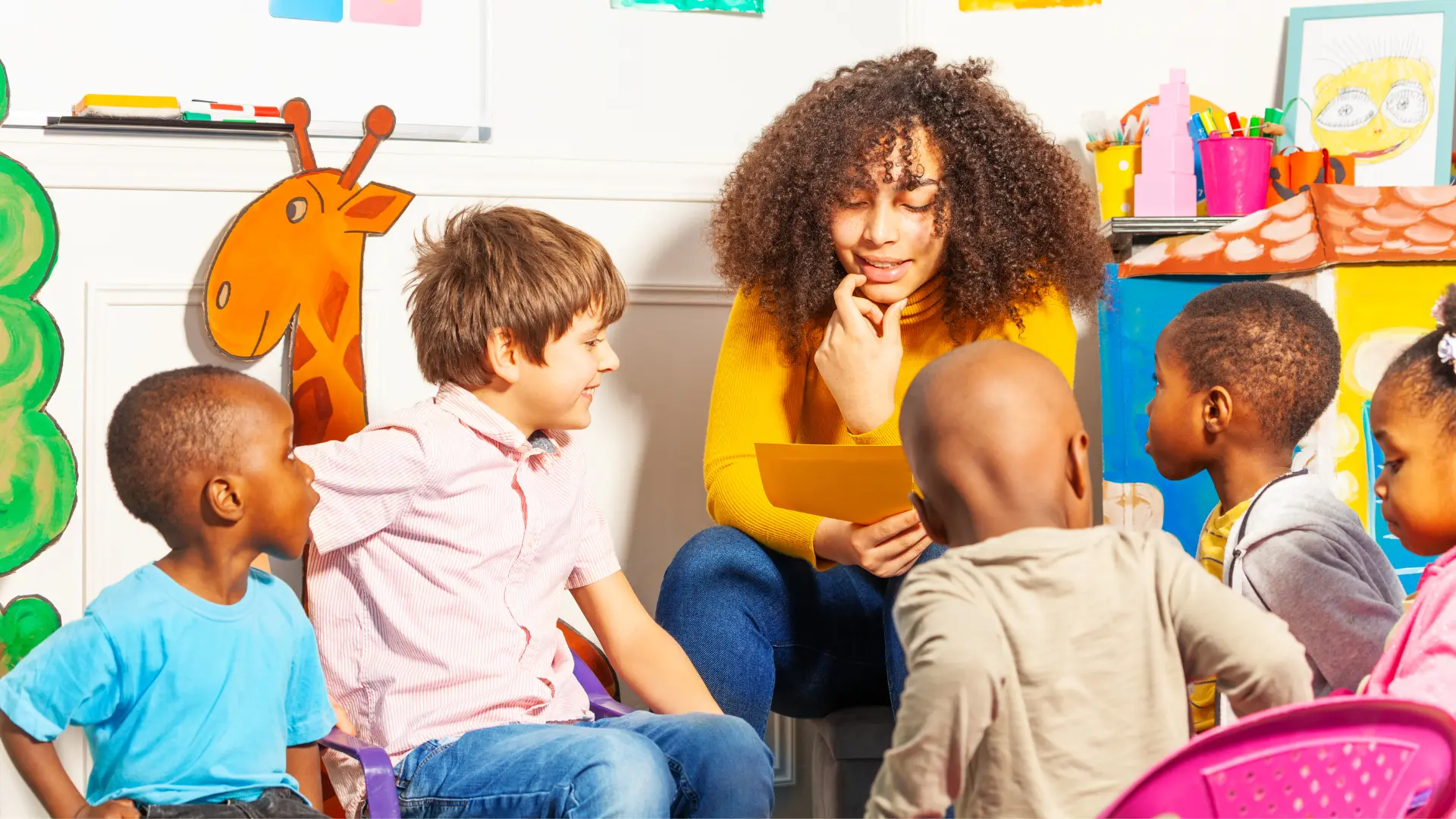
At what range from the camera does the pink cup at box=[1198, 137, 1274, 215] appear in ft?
7.00

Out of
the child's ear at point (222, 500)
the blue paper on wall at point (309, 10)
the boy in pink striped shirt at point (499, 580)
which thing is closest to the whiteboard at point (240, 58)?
the blue paper on wall at point (309, 10)

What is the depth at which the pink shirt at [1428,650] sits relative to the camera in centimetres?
121

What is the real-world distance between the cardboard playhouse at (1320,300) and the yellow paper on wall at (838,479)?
667 millimetres

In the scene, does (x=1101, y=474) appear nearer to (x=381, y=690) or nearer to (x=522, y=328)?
(x=522, y=328)

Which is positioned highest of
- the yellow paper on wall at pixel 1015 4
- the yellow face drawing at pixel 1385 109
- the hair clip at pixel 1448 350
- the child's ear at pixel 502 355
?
the yellow paper on wall at pixel 1015 4

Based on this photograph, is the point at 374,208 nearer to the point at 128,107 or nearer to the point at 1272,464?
the point at 128,107

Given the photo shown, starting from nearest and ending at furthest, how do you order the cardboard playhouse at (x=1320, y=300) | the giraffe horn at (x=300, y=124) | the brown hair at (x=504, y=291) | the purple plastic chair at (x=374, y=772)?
the purple plastic chair at (x=374, y=772) → the brown hair at (x=504, y=291) → the giraffe horn at (x=300, y=124) → the cardboard playhouse at (x=1320, y=300)

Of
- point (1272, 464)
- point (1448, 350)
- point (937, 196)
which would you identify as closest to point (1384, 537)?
point (1272, 464)

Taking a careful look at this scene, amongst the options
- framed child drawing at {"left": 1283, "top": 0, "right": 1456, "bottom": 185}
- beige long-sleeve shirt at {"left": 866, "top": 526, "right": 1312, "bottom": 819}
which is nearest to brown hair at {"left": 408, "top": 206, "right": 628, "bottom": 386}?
beige long-sleeve shirt at {"left": 866, "top": 526, "right": 1312, "bottom": 819}

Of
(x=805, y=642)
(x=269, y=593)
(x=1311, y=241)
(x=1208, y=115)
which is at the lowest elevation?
(x=805, y=642)

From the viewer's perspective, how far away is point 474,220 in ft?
5.34

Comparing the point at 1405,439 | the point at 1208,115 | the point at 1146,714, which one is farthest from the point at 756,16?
the point at 1146,714

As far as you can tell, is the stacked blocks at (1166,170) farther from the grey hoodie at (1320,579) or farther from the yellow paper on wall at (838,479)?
the yellow paper on wall at (838,479)

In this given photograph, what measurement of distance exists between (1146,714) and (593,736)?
58cm
